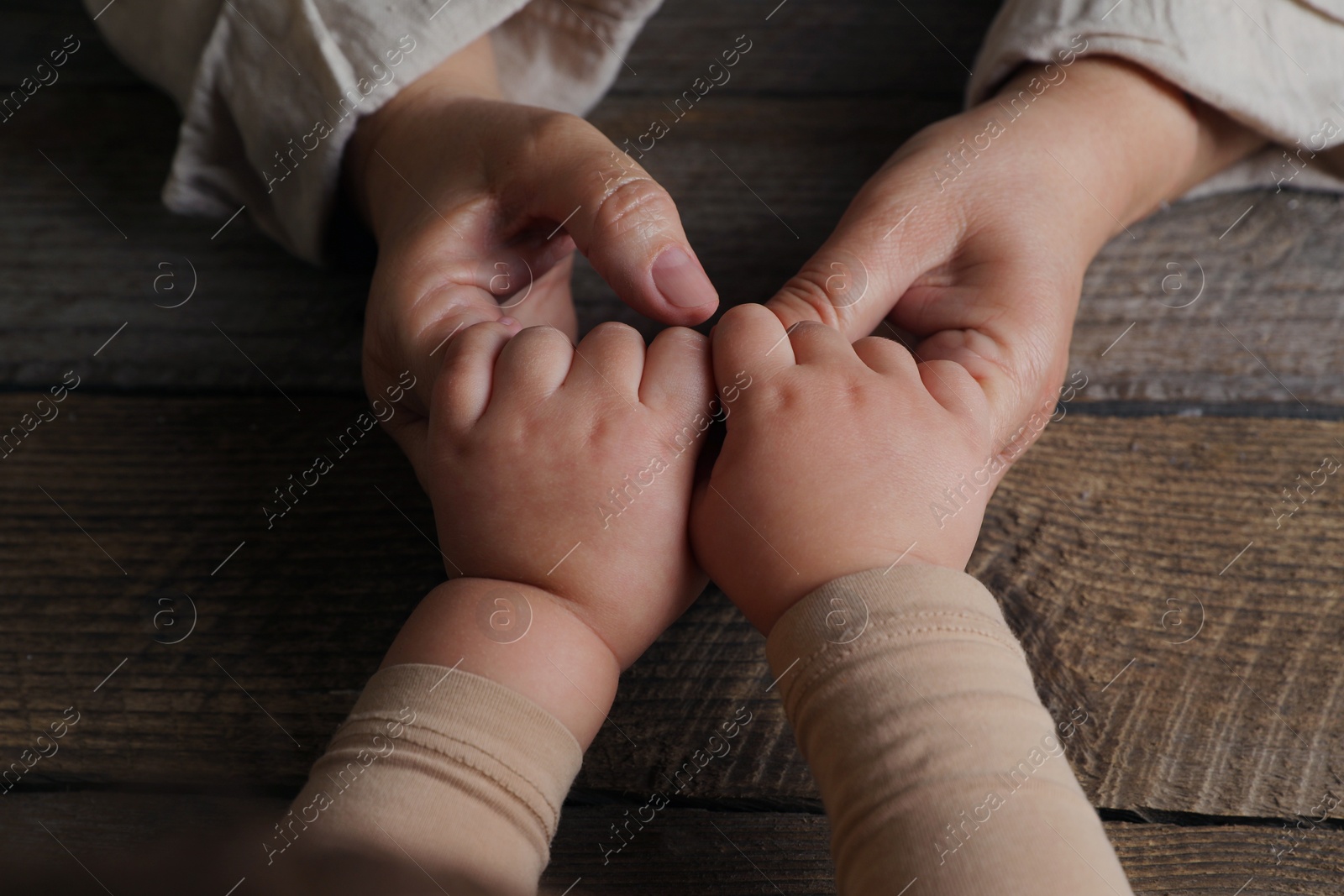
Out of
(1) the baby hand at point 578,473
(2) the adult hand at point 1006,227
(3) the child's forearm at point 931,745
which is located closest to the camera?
(3) the child's forearm at point 931,745

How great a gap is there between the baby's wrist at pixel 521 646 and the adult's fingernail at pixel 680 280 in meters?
0.20

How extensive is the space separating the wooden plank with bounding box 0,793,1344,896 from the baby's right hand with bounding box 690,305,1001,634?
13 cm

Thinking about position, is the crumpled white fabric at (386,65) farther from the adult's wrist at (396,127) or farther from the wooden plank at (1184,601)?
the wooden plank at (1184,601)

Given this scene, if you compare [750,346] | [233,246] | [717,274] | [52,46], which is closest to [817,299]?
[750,346]

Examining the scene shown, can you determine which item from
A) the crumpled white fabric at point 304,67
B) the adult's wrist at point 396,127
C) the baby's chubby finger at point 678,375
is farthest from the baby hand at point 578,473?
the crumpled white fabric at point 304,67

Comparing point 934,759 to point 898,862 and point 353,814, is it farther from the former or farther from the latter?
point 353,814

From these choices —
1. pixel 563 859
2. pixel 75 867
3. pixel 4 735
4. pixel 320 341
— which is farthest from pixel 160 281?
pixel 563 859

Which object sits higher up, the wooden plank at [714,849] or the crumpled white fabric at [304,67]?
the crumpled white fabric at [304,67]

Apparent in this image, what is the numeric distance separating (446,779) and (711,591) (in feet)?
0.76

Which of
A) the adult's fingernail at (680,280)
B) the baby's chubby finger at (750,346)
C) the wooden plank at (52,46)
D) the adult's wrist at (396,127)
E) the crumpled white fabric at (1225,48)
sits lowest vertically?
the crumpled white fabric at (1225,48)

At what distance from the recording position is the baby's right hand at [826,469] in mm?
505

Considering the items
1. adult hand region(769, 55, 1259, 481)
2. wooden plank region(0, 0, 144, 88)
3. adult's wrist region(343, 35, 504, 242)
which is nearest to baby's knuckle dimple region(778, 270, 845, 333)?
adult hand region(769, 55, 1259, 481)

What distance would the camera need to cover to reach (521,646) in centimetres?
51

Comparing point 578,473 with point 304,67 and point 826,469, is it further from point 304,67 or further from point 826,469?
point 304,67
